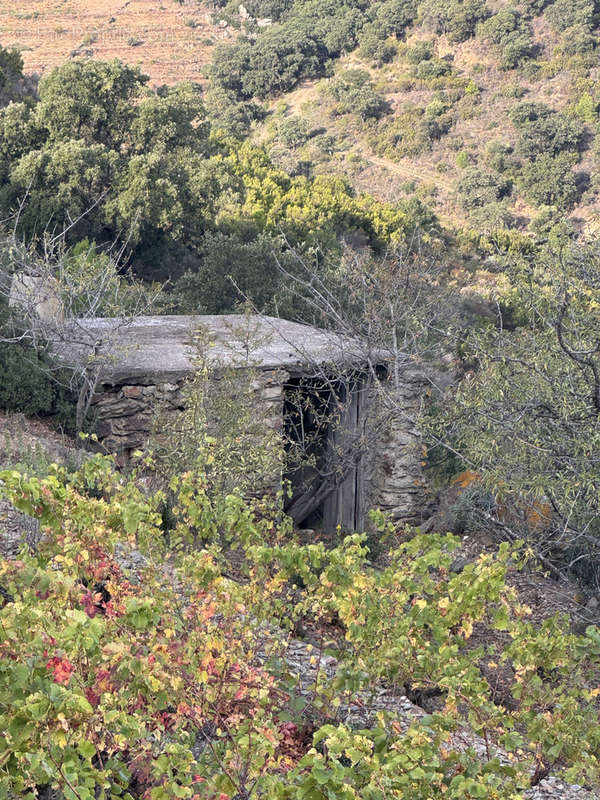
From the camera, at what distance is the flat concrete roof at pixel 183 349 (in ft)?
28.4

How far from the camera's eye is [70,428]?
29.4ft

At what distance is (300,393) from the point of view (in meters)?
9.58

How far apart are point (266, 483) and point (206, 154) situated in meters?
24.1

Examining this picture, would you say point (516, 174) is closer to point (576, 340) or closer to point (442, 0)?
point (442, 0)

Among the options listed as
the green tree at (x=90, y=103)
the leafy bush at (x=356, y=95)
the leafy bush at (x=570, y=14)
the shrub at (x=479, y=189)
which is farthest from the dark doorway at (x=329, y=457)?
the leafy bush at (x=570, y=14)

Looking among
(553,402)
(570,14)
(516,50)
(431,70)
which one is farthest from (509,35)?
(553,402)

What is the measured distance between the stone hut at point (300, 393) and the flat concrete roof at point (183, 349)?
0.01 meters

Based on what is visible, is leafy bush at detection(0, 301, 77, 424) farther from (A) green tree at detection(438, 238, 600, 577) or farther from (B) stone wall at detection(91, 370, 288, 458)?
(A) green tree at detection(438, 238, 600, 577)

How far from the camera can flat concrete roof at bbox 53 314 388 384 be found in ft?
28.4

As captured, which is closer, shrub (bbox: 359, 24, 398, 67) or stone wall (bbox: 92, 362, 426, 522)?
stone wall (bbox: 92, 362, 426, 522)

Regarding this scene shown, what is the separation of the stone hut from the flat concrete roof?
0.01 m

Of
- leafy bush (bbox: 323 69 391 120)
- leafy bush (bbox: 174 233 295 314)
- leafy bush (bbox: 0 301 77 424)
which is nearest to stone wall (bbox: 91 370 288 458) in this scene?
leafy bush (bbox: 0 301 77 424)

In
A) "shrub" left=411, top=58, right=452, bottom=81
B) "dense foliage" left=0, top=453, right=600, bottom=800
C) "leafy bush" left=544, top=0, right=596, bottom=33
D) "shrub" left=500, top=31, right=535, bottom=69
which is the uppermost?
"leafy bush" left=544, top=0, right=596, bottom=33

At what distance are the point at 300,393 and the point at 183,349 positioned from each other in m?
1.36
